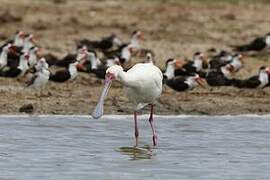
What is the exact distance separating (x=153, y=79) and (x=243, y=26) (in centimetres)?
1092

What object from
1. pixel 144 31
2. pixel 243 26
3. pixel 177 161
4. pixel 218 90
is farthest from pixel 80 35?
pixel 177 161

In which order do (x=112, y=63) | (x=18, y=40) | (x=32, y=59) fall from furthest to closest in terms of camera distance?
(x=18, y=40), (x=112, y=63), (x=32, y=59)

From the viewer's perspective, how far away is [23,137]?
1323cm

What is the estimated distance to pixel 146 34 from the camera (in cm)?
2323

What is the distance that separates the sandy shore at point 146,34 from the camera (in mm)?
15836

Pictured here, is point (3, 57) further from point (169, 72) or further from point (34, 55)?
point (169, 72)

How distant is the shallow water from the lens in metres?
11.1

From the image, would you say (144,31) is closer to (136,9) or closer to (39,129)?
(136,9)

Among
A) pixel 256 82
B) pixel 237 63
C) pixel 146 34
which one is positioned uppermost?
pixel 146 34

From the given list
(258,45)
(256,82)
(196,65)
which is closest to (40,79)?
(196,65)

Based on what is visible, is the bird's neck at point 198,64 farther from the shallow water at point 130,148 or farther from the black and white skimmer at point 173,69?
the shallow water at point 130,148

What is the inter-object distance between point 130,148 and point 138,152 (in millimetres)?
227

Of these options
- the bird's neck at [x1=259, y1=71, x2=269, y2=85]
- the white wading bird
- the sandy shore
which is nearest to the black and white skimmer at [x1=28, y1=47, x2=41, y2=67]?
the sandy shore

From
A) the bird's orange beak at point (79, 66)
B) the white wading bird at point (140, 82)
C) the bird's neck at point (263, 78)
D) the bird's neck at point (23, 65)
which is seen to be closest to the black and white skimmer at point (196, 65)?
the bird's neck at point (263, 78)
